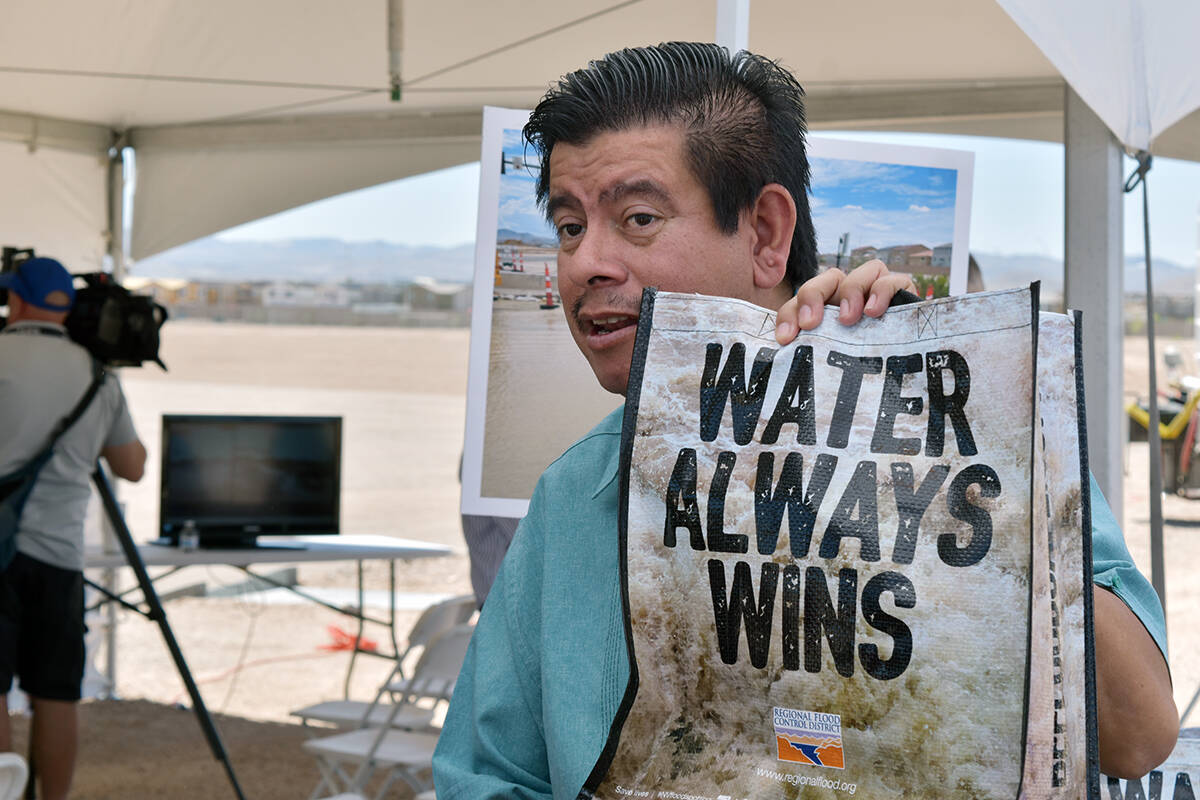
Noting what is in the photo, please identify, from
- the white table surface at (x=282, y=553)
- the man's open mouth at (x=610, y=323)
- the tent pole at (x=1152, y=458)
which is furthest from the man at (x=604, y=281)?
the white table surface at (x=282, y=553)

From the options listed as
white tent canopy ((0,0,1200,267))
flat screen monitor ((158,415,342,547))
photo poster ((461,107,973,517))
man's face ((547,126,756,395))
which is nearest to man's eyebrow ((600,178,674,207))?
man's face ((547,126,756,395))

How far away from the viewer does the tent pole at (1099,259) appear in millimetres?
Result: 1904

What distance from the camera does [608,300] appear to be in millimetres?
796

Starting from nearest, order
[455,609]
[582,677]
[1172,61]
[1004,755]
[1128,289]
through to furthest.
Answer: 1. [1004,755]
2. [582,677]
3. [1172,61]
4. [455,609]
5. [1128,289]

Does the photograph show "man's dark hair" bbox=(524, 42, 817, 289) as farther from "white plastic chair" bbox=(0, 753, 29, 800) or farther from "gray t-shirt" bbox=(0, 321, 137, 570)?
"gray t-shirt" bbox=(0, 321, 137, 570)

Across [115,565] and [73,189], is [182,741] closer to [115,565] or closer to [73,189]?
[115,565]

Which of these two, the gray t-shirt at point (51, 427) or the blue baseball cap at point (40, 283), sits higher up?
the blue baseball cap at point (40, 283)

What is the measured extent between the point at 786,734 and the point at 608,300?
1.05ft

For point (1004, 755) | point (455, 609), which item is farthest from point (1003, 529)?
point (455, 609)

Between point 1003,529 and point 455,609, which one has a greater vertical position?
point 1003,529

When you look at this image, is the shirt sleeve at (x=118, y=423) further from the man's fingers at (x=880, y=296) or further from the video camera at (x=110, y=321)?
the man's fingers at (x=880, y=296)

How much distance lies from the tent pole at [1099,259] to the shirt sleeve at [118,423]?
9.49 ft

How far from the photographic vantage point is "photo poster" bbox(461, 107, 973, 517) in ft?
4.70

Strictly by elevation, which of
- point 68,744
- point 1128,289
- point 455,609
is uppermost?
point 1128,289
